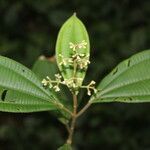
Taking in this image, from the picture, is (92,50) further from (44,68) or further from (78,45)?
(78,45)

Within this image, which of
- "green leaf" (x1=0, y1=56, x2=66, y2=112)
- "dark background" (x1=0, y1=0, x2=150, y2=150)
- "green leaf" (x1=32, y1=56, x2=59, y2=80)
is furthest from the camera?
"dark background" (x1=0, y1=0, x2=150, y2=150)

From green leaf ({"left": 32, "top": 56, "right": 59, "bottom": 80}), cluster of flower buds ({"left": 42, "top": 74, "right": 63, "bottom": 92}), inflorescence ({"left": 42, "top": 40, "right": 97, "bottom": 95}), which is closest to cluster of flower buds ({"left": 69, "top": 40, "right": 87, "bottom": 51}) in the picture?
inflorescence ({"left": 42, "top": 40, "right": 97, "bottom": 95})

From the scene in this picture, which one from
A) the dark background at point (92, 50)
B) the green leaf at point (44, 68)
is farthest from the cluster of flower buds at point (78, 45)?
the dark background at point (92, 50)

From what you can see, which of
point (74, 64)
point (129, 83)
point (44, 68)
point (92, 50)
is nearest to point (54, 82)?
point (74, 64)

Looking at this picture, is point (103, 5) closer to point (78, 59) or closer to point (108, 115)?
point (108, 115)

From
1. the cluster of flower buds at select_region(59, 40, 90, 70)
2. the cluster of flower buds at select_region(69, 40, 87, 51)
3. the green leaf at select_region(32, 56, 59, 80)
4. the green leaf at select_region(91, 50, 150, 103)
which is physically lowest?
the green leaf at select_region(91, 50, 150, 103)

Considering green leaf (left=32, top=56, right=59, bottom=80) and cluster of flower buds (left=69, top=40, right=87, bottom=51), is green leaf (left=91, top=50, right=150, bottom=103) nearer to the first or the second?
cluster of flower buds (left=69, top=40, right=87, bottom=51)
